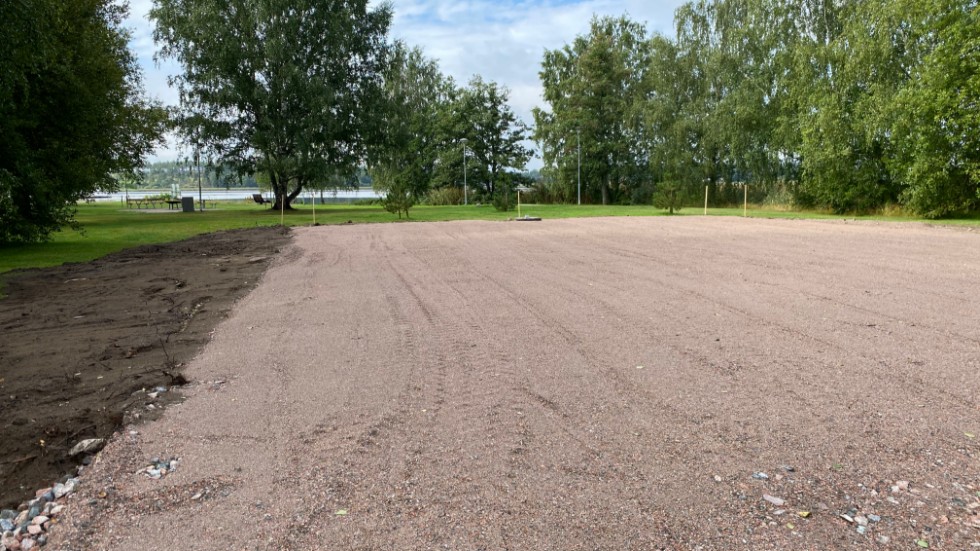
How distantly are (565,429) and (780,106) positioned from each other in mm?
36020

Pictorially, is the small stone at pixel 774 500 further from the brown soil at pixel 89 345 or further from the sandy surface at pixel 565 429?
the brown soil at pixel 89 345

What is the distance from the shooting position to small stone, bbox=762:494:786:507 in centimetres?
276

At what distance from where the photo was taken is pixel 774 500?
110 inches

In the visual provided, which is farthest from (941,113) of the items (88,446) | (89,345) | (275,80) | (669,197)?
(275,80)

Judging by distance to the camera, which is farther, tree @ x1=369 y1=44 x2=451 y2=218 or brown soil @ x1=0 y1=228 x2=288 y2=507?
tree @ x1=369 y1=44 x2=451 y2=218

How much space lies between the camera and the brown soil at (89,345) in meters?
3.63

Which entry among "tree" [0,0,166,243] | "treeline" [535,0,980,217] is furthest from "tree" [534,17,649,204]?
"tree" [0,0,166,243]

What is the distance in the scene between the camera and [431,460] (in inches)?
128

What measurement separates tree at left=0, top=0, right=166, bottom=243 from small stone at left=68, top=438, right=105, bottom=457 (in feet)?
Result: 35.6

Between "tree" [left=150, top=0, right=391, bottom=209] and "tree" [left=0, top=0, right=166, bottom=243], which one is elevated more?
"tree" [left=150, top=0, right=391, bottom=209]

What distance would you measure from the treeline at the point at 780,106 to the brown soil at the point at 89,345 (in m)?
24.2

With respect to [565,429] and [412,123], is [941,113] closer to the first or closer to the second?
[565,429]

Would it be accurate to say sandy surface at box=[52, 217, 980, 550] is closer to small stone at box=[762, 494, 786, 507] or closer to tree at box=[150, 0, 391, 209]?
small stone at box=[762, 494, 786, 507]

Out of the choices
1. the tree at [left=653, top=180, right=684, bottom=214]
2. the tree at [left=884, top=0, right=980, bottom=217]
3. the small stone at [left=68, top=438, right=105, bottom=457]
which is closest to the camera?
the small stone at [left=68, top=438, right=105, bottom=457]
